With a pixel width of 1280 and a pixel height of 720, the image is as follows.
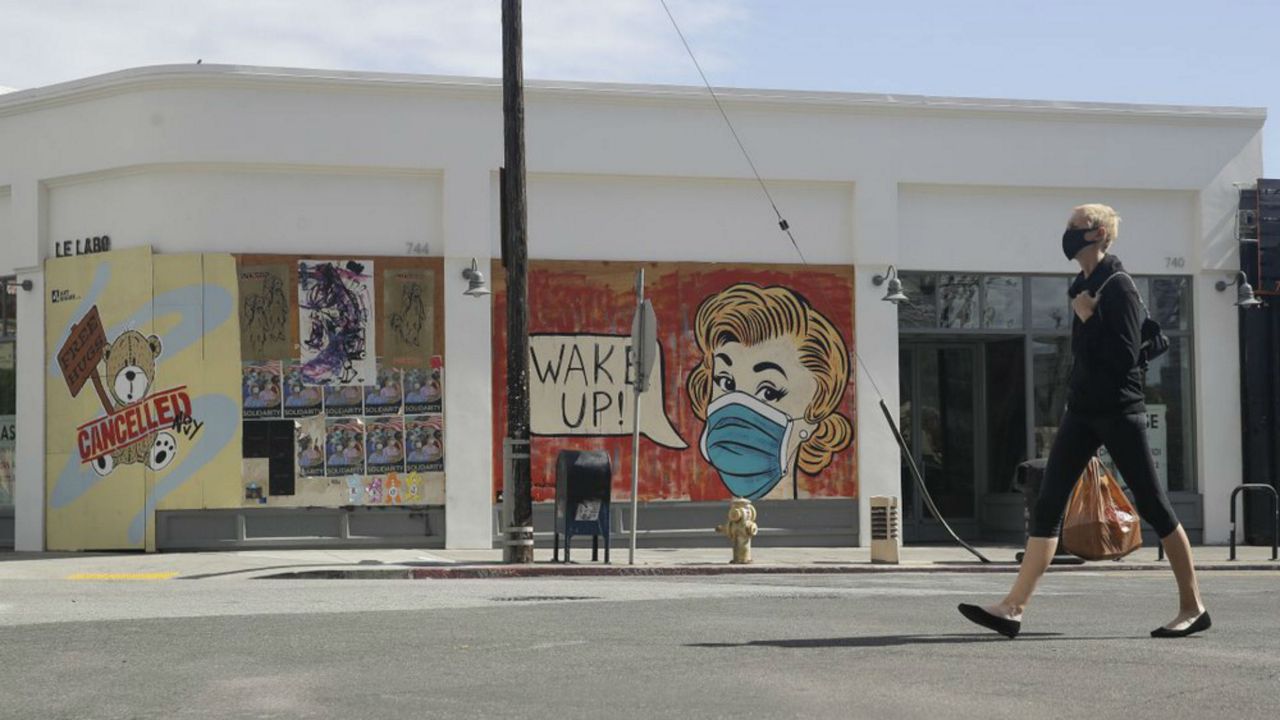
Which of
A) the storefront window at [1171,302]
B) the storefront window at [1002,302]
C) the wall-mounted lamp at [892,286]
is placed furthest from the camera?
the storefront window at [1171,302]

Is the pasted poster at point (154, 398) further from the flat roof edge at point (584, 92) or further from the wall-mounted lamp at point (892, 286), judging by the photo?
the wall-mounted lamp at point (892, 286)

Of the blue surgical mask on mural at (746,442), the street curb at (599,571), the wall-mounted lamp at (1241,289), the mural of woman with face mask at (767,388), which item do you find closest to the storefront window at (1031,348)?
the wall-mounted lamp at (1241,289)

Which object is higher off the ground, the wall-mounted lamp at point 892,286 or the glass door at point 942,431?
the wall-mounted lamp at point 892,286

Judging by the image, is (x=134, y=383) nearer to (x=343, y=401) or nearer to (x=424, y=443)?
(x=343, y=401)

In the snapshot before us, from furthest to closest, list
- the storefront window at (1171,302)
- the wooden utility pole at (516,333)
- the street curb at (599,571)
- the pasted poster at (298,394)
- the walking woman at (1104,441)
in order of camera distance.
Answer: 1. the storefront window at (1171,302)
2. the pasted poster at (298,394)
3. the wooden utility pole at (516,333)
4. the street curb at (599,571)
5. the walking woman at (1104,441)

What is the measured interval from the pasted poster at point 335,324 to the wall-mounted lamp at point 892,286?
6.22 meters

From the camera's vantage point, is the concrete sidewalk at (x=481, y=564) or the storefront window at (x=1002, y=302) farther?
the storefront window at (x=1002, y=302)

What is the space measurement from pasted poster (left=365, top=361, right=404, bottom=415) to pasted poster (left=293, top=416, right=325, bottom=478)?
0.62 meters

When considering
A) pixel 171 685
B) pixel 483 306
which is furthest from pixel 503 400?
pixel 171 685

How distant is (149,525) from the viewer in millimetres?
20312

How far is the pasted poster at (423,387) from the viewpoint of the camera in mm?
20734

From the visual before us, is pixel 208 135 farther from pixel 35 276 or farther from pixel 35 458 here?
pixel 35 458

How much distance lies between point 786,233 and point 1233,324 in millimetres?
6162

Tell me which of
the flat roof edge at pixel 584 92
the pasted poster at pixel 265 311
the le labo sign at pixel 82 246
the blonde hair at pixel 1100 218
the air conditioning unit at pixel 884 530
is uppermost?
the flat roof edge at pixel 584 92
